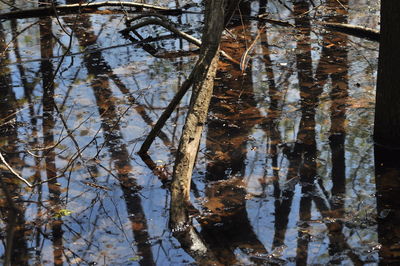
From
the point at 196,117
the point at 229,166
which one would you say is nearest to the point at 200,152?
the point at 229,166

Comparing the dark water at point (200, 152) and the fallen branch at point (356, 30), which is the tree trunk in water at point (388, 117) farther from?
the fallen branch at point (356, 30)

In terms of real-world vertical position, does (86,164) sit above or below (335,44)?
below

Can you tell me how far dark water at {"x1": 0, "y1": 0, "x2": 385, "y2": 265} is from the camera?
18.0ft

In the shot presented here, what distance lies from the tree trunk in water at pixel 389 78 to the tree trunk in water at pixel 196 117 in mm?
1677

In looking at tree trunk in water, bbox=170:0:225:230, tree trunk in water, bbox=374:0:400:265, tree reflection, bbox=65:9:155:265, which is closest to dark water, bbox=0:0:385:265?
tree reflection, bbox=65:9:155:265

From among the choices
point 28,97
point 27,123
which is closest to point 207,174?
point 27,123

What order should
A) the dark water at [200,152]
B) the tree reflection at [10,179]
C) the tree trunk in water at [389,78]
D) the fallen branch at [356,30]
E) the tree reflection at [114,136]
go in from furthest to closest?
the fallen branch at [356,30]
the tree trunk in water at [389,78]
the tree reflection at [114,136]
the dark water at [200,152]
the tree reflection at [10,179]

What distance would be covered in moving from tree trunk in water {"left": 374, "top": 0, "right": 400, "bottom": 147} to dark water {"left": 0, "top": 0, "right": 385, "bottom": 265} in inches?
12.7

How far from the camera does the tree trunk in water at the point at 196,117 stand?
18.7ft

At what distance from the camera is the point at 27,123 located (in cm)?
806

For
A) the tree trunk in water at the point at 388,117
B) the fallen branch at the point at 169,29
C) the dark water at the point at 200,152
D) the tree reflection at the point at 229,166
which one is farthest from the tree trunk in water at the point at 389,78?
the fallen branch at the point at 169,29

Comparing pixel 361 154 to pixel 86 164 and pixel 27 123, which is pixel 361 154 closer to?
pixel 86 164

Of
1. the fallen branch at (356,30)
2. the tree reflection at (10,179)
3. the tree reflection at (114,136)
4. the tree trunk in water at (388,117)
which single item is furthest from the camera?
the fallen branch at (356,30)

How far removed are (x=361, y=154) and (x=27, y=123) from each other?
13.2ft
